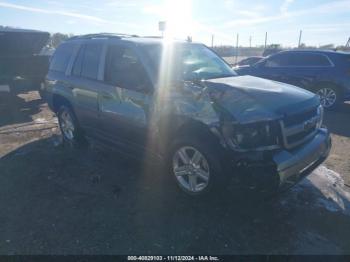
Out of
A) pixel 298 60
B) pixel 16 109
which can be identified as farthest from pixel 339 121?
pixel 16 109

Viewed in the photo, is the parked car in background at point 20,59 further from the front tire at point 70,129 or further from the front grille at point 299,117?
the front grille at point 299,117

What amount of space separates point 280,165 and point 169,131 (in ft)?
4.68

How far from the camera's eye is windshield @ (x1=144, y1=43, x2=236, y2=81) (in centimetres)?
417

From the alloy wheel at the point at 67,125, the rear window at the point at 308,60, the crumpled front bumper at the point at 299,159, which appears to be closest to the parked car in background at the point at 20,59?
the alloy wheel at the point at 67,125

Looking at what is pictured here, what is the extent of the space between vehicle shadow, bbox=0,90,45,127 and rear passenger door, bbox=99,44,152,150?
4.43 m

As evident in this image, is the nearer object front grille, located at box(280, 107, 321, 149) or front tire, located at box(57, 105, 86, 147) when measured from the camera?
front grille, located at box(280, 107, 321, 149)

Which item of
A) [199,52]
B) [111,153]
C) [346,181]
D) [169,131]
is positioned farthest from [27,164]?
[346,181]

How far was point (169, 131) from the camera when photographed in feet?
12.7

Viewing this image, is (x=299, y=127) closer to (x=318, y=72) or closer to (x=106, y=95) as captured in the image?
(x=106, y=95)

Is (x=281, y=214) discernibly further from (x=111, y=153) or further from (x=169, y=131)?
(x=111, y=153)

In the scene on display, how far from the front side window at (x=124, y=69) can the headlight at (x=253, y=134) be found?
142 cm

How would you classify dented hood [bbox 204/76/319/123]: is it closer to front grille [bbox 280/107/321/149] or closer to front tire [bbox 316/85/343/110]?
front grille [bbox 280/107/321/149]

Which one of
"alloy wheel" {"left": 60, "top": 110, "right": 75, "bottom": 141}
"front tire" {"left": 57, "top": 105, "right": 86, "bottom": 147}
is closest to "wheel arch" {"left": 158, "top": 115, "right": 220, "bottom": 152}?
"front tire" {"left": 57, "top": 105, "right": 86, "bottom": 147}

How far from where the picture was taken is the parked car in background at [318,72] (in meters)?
8.57
